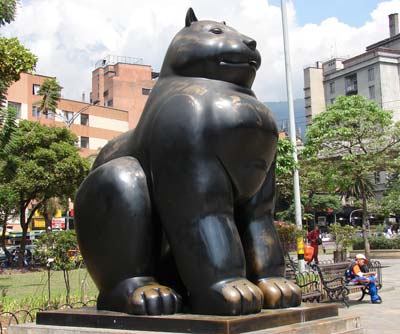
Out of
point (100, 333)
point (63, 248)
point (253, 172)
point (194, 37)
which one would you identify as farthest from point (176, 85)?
point (63, 248)

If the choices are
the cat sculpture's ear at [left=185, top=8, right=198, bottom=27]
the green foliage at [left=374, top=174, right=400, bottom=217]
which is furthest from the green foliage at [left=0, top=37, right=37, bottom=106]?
the green foliage at [left=374, top=174, right=400, bottom=217]

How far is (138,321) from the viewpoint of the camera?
3992 millimetres

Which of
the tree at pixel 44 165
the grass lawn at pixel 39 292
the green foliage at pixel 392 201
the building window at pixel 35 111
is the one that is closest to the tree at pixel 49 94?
the tree at pixel 44 165

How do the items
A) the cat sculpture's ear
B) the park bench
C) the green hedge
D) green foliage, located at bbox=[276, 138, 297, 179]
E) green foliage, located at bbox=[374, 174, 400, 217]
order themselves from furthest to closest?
green foliage, located at bbox=[374, 174, 400, 217] < the green hedge < green foliage, located at bbox=[276, 138, 297, 179] < the park bench < the cat sculpture's ear

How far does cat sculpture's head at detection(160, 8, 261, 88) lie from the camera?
461cm

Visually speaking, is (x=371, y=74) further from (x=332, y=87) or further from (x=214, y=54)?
(x=214, y=54)

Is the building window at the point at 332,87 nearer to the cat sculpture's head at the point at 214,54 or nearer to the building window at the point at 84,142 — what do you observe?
the building window at the point at 84,142

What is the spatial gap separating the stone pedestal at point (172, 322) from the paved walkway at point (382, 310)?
248cm

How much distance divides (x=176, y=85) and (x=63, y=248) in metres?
13.4

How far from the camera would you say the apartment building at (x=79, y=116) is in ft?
149

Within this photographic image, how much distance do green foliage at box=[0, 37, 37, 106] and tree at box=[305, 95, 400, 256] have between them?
1330cm

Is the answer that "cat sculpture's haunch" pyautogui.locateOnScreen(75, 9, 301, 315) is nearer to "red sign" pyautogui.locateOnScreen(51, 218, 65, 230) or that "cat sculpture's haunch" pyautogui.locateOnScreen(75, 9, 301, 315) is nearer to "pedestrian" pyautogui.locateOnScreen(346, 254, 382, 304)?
"pedestrian" pyautogui.locateOnScreen(346, 254, 382, 304)

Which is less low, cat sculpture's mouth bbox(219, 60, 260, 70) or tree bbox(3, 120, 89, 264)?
tree bbox(3, 120, 89, 264)

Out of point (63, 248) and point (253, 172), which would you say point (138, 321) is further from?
point (63, 248)
